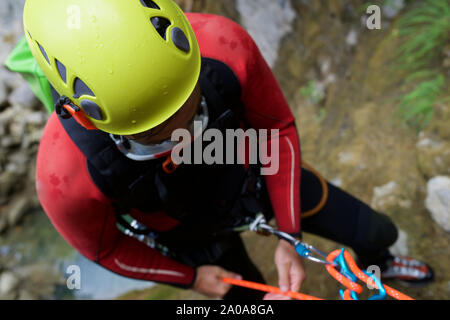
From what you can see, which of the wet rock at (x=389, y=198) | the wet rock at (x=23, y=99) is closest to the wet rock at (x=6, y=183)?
the wet rock at (x=23, y=99)

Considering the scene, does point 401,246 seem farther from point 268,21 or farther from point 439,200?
point 268,21

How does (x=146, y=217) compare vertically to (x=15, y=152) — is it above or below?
above

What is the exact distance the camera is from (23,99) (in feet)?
16.1

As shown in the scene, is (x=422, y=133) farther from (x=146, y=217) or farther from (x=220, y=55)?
(x=146, y=217)

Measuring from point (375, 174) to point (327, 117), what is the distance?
104 centimetres

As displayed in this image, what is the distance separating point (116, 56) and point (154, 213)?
76cm

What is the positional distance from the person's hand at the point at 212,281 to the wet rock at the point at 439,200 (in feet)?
5.47

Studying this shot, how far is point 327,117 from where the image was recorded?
3.74m

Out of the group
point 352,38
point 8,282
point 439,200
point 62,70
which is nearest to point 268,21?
point 352,38

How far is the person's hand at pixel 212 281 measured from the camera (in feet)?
5.32

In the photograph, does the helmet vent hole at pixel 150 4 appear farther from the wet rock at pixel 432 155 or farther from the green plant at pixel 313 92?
the green plant at pixel 313 92

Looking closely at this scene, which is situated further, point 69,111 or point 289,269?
point 289,269
